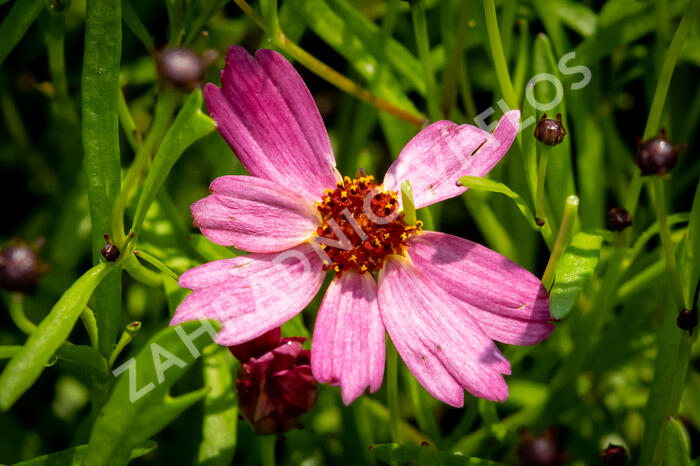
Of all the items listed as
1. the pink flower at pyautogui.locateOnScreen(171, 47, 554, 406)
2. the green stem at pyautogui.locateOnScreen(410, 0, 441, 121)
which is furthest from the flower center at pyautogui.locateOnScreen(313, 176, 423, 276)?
the green stem at pyautogui.locateOnScreen(410, 0, 441, 121)

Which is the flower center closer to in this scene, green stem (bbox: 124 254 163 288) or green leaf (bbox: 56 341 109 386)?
green stem (bbox: 124 254 163 288)

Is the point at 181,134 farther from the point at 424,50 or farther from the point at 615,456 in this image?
the point at 615,456

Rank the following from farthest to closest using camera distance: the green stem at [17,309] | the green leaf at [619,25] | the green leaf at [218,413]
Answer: the green leaf at [619,25] → the green leaf at [218,413] → the green stem at [17,309]

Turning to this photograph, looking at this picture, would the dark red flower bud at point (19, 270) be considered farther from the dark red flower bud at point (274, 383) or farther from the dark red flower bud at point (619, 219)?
the dark red flower bud at point (619, 219)

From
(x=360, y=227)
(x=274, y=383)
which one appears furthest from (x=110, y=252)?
(x=360, y=227)

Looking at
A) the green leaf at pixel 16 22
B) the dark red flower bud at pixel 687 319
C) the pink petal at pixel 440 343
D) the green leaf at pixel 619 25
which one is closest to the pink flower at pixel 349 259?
the pink petal at pixel 440 343

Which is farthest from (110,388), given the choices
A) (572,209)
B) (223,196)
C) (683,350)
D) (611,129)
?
(611,129)

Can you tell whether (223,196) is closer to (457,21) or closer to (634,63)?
(457,21)
